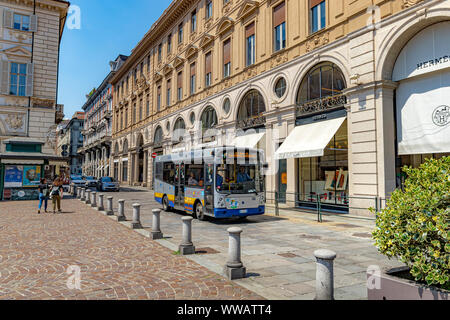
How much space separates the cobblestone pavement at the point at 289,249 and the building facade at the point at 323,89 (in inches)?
79.0

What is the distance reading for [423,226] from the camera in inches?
138

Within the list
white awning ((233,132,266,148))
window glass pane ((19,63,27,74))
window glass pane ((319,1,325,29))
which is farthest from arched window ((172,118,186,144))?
window glass pane ((319,1,325,29))

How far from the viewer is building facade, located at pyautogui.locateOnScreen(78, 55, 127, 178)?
5559 centimetres

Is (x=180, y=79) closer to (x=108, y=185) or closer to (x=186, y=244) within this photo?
(x=108, y=185)

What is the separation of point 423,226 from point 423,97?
413 inches

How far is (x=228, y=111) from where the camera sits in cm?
2334

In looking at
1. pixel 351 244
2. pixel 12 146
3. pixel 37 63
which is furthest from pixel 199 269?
pixel 37 63

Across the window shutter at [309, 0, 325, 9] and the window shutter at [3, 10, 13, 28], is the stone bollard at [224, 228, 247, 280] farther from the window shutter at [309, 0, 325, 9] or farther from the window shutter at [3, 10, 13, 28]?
the window shutter at [3, 10, 13, 28]

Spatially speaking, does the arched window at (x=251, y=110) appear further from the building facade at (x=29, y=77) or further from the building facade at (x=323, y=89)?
the building facade at (x=29, y=77)

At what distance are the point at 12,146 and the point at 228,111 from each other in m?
16.1

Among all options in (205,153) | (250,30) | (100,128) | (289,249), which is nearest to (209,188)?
(205,153)

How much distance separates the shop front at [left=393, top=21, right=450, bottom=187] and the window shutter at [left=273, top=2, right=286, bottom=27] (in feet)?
25.9

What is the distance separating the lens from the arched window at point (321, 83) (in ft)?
49.6

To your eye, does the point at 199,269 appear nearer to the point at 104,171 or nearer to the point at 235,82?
the point at 235,82
